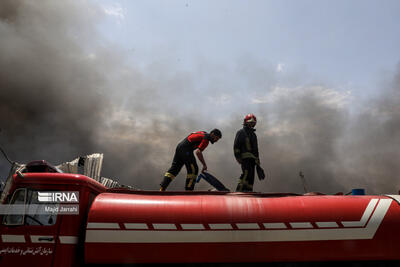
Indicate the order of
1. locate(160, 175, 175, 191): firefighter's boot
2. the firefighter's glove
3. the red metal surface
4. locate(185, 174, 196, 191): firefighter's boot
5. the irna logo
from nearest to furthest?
the red metal surface
the irna logo
locate(185, 174, 196, 191): firefighter's boot
locate(160, 175, 175, 191): firefighter's boot
the firefighter's glove

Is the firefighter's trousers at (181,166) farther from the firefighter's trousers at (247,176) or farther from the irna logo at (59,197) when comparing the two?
the irna logo at (59,197)

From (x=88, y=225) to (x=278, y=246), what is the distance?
256 cm

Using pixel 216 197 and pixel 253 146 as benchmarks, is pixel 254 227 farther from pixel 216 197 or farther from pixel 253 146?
pixel 253 146

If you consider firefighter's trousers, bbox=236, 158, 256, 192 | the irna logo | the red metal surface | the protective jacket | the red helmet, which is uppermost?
the red helmet

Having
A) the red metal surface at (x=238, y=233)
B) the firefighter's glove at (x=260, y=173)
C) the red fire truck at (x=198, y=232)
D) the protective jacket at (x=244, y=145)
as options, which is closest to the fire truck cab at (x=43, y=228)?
the red fire truck at (x=198, y=232)

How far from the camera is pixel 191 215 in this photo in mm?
3756

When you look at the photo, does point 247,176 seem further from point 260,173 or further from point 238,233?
point 238,233

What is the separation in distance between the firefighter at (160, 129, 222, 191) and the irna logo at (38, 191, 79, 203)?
3290 millimetres

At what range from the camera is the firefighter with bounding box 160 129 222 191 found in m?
7.05

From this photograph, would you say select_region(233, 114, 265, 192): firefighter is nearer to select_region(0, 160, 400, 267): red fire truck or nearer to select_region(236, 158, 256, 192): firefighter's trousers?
select_region(236, 158, 256, 192): firefighter's trousers

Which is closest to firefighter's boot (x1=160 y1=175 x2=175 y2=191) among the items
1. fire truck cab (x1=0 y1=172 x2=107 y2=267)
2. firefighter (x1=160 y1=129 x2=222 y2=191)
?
firefighter (x1=160 y1=129 x2=222 y2=191)

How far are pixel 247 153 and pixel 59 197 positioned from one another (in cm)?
446

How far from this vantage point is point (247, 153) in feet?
22.9

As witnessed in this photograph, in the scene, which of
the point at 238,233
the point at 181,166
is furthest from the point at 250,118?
the point at 238,233
